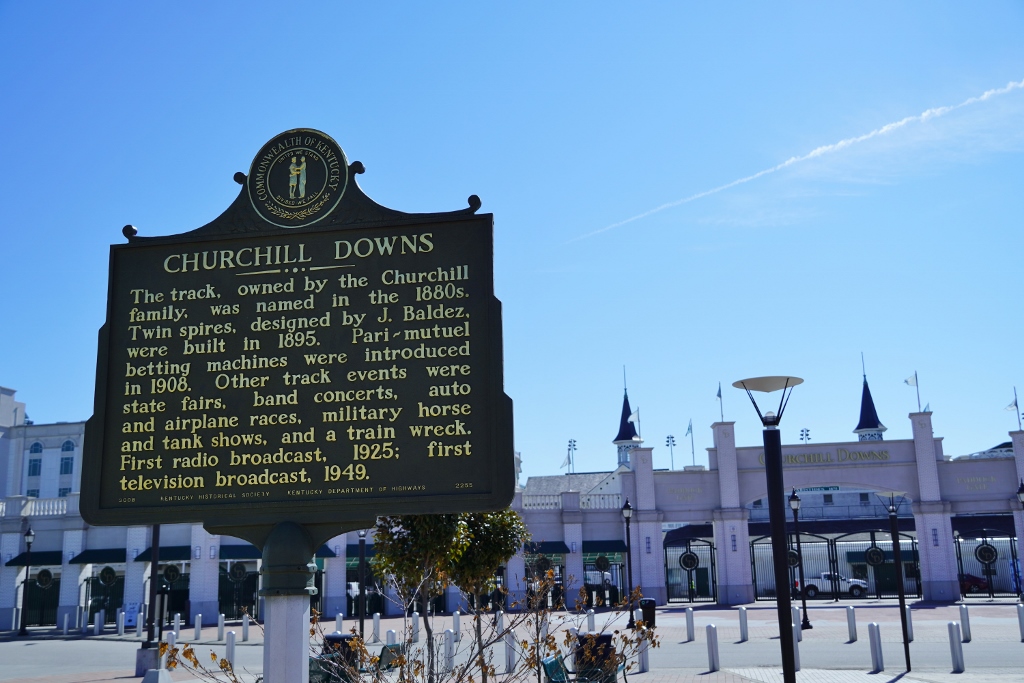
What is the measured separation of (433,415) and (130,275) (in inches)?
124

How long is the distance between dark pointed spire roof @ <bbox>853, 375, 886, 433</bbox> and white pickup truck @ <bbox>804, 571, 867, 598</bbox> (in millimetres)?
52112

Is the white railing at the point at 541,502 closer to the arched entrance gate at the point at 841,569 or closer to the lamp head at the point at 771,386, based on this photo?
the arched entrance gate at the point at 841,569

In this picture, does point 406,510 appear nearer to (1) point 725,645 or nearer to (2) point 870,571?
(1) point 725,645

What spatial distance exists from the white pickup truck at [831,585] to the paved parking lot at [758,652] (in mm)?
10337

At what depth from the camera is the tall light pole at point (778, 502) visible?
36.4 feet

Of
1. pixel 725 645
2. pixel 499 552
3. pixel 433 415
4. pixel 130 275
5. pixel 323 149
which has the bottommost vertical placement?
pixel 725 645

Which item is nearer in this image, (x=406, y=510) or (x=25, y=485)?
(x=406, y=510)

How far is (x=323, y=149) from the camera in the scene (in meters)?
7.99

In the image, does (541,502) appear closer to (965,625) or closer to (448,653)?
(965,625)

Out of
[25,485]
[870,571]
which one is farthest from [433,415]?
[25,485]

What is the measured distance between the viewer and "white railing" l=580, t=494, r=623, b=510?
48.4 meters

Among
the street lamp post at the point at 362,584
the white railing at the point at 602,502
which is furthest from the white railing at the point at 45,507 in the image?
the white railing at the point at 602,502

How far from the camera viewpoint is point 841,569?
55562mm

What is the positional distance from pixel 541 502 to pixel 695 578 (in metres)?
13.2
